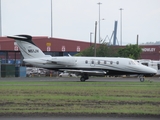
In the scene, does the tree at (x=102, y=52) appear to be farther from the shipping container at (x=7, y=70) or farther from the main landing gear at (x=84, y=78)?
the main landing gear at (x=84, y=78)

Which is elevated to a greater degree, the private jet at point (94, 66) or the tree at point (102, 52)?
the tree at point (102, 52)

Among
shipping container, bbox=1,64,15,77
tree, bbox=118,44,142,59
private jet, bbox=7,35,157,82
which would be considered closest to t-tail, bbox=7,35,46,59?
private jet, bbox=7,35,157,82

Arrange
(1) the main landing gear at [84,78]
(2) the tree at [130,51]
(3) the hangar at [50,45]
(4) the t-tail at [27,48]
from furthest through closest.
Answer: (2) the tree at [130,51], (3) the hangar at [50,45], (4) the t-tail at [27,48], (1) the main landing gear at [84,78]

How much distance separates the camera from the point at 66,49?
240ft

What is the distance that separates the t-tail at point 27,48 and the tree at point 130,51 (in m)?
31.8

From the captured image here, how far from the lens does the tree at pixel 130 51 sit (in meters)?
70.7

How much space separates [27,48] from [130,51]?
33166 mm

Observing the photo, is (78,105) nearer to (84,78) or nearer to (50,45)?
(84,78)

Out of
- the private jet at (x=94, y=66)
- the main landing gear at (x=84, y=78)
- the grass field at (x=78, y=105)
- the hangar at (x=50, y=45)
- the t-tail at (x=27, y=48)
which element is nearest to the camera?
the grass field at (x=78, y=105)

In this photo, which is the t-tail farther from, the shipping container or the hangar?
the hangar

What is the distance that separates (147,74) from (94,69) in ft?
16.4

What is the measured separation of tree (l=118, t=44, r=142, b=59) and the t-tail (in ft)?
104

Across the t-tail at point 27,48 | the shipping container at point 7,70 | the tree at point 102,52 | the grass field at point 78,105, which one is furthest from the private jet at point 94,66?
the tree at point 102,52

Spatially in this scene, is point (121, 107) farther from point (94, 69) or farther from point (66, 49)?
point (66, 49)
